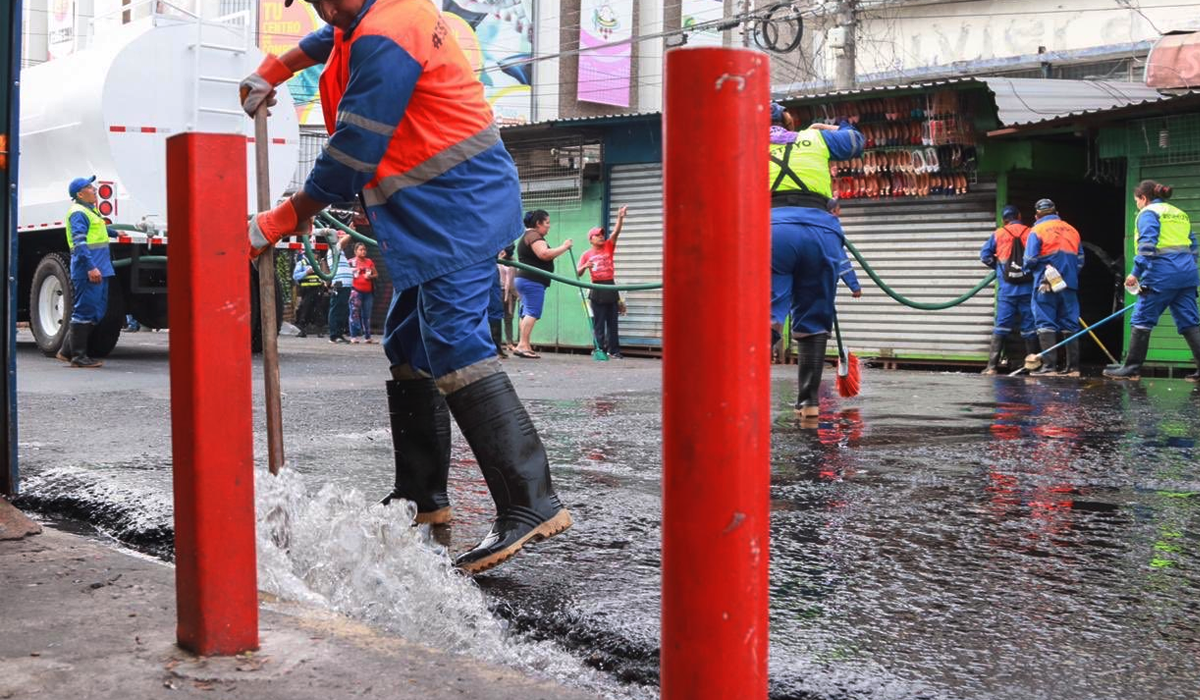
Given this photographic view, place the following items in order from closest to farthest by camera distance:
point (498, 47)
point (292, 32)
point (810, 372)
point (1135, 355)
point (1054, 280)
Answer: point (810, 372)
point (1135, 355)
point (1054, 280)
point (292, 32)
point (498, 47)

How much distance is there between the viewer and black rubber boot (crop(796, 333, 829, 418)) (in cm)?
766

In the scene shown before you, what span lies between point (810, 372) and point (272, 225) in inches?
183

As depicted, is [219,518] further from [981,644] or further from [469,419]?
[981,644]

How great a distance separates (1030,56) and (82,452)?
20.3 metres

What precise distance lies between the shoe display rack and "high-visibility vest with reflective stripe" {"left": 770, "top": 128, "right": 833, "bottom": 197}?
7.52 m

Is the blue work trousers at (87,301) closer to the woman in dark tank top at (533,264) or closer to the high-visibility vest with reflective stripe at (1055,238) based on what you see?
the woman in dark tank top at (533,264)

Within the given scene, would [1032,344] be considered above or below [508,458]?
below

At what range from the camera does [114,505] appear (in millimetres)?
4527

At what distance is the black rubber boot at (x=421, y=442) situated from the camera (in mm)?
4066

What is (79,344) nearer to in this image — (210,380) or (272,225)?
(272,225)

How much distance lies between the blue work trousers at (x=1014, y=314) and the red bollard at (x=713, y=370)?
43.0ft

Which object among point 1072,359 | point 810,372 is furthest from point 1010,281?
point 810,372

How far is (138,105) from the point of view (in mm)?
13352

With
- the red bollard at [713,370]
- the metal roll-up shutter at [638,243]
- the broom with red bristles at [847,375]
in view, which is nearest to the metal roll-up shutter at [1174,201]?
the metal roll-up shutter at [638,243]
